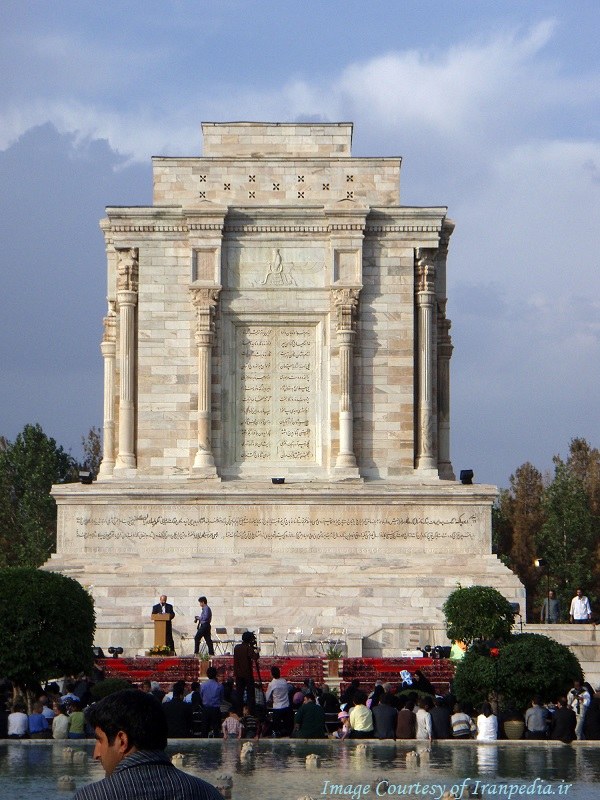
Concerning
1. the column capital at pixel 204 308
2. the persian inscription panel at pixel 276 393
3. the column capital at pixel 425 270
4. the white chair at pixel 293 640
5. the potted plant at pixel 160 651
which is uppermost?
the column capital at pixel 425 270

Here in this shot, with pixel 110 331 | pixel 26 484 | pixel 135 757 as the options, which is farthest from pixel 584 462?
pixel 135 757

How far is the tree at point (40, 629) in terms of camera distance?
24734mm

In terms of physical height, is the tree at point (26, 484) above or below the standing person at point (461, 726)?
above

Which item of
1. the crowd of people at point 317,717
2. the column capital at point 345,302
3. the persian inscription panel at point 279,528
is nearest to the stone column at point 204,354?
the persian inscription panel at point 279,528

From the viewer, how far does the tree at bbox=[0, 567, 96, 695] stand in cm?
2473

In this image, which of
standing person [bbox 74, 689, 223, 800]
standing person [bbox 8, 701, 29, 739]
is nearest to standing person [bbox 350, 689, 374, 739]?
standing person [bbox 8, 701, 29, 739]

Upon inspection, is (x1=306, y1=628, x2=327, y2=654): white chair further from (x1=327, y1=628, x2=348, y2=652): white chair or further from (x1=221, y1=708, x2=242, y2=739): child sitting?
(x1=221, y1=708, x2=242, y2=739): child sitting

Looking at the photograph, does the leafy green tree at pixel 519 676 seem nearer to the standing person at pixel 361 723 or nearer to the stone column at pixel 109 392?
the standing person at pixel 361 723

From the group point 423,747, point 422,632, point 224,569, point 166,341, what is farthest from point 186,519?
point 423,747

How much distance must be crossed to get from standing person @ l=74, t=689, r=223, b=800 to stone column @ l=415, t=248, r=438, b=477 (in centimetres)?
3232

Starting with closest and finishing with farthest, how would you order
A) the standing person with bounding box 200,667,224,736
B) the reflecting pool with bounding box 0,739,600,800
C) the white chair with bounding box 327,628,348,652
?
the reflecting pool with bounding box 0,739,600,800
the standing person with bounding box 200,667,224,736
the white chair with bounding box 327,628,348,652

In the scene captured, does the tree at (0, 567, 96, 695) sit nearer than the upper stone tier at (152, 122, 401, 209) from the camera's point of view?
Yes

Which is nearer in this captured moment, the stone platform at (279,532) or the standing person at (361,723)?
the standing person at (361,723)

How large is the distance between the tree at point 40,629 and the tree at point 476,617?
700 centimetres
